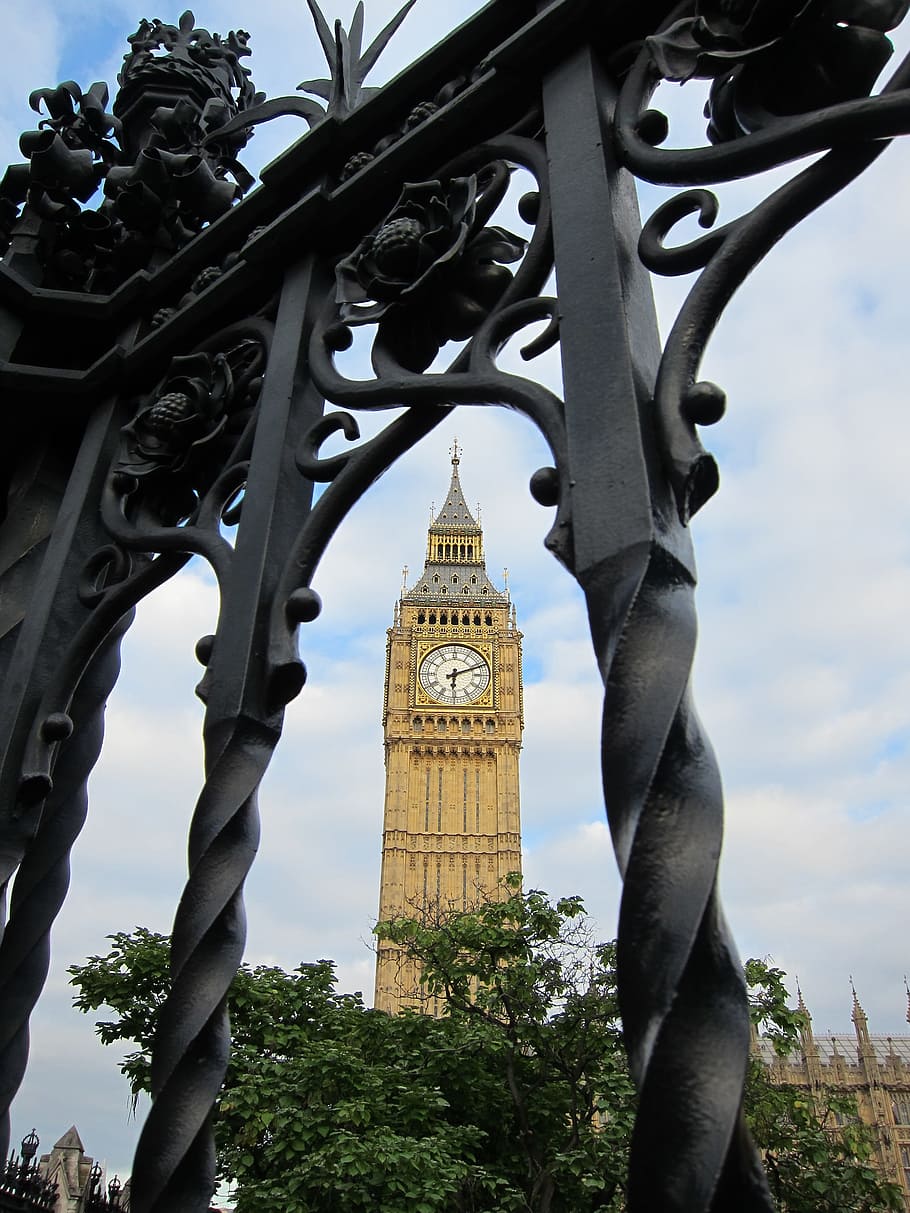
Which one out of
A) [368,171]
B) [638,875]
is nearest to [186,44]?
[368,171]

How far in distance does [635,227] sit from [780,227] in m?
0.37

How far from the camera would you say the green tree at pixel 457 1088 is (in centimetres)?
1066

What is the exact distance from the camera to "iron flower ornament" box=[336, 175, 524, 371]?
2.06 m

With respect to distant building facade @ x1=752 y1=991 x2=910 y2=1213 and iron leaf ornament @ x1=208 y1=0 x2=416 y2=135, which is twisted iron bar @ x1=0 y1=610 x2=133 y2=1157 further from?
distant building facade @ x1=752 y1=991 x2=910 y2=1213

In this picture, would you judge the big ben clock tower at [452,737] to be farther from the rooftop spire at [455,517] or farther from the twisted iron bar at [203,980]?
the twisted iron bar at [203,980]

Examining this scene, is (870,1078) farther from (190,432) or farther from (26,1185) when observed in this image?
(190,432)

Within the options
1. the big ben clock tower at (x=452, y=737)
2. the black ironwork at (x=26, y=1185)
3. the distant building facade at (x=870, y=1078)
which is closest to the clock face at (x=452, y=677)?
the big ben clock tower at (x=452, y=737)

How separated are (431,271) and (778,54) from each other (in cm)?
71

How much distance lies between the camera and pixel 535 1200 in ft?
40.8

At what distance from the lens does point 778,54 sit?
5.55 ft

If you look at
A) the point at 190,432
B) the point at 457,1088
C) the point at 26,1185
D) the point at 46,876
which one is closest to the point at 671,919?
the point at 46,876

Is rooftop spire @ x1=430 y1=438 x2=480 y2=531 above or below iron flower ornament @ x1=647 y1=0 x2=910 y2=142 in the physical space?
above

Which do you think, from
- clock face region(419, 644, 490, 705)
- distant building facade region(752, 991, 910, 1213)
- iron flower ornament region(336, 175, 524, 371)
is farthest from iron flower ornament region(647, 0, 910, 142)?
clock face region(419, 644, 490, 705)

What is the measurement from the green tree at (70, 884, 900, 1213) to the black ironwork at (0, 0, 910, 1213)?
9.59 m
